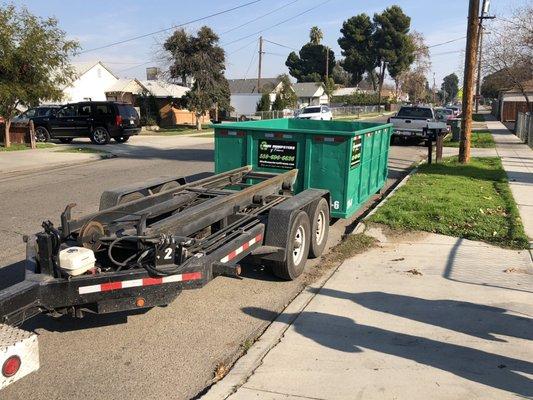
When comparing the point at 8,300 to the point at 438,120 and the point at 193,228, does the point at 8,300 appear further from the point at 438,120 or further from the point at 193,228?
the point at 438,120

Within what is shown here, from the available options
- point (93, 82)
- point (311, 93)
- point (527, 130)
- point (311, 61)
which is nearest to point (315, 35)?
point (311, 61)

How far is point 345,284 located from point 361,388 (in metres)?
2.12

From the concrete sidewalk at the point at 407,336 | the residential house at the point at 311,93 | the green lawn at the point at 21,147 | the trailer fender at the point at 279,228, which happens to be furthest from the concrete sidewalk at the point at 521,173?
the residential house at the point at 311,93

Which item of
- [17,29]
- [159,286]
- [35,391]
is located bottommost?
[35,391]

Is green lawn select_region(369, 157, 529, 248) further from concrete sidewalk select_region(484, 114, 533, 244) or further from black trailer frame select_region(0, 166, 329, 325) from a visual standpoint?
black trailer frame select_region(0, 166, 329, 325)

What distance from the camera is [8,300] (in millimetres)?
3498

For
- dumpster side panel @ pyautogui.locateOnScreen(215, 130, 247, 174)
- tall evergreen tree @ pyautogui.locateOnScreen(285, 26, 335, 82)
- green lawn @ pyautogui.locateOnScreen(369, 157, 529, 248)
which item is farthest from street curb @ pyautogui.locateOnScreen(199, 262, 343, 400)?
tall evergreen tree @ pyautogui.locateOnScreen(285, 26, 335, 82)

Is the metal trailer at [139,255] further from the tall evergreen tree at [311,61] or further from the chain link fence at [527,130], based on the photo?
the tall evergreen tree at [311,61]

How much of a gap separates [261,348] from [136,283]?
1151mm

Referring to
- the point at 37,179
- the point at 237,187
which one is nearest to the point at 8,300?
the point at 237,187

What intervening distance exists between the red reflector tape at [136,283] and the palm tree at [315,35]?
344 ft

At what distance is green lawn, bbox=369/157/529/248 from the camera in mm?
7871

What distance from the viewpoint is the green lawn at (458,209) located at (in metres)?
7.87

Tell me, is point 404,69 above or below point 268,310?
above
